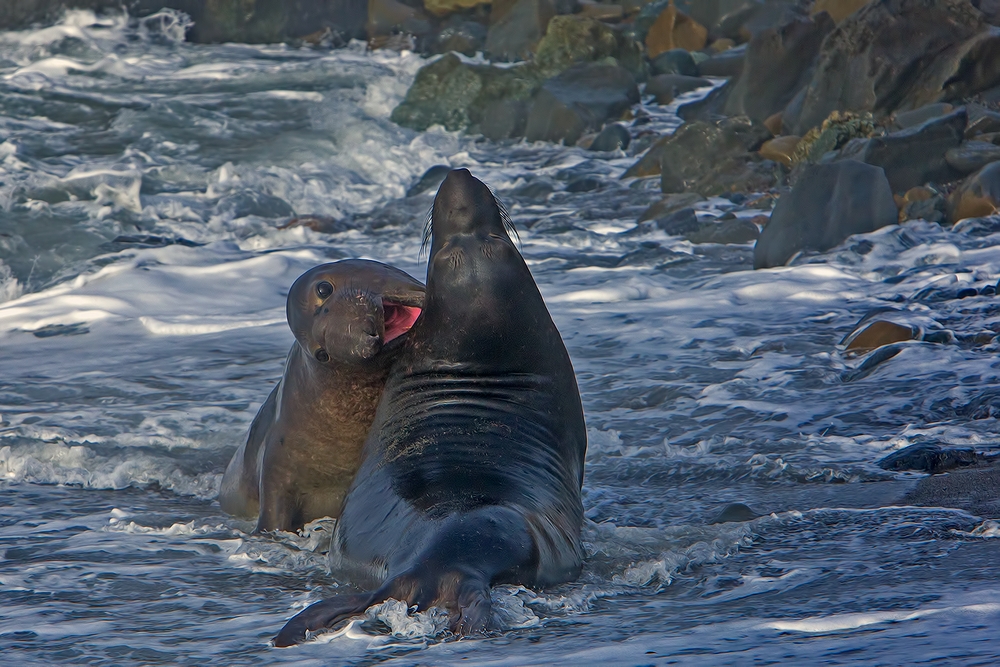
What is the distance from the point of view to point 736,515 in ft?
15.6

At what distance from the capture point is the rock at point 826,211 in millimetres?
10078

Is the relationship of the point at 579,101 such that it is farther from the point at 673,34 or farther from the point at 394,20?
the point at 394,20

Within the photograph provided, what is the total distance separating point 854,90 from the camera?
44.0 ft

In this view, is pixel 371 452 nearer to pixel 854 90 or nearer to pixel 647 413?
pixel 647 413

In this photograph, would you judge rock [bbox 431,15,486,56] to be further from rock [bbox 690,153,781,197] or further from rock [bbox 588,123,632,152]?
rock [bbox 690,153,781,197]

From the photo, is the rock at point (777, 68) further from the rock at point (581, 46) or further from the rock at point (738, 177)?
the rock at point (581, 46)

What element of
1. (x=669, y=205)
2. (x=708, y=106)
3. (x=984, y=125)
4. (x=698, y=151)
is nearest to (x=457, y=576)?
(x=669, y=205)

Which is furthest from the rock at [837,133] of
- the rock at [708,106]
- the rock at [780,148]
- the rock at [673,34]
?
the rock at [673,34]

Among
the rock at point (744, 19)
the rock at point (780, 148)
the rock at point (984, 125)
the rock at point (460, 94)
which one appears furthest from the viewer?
the rock at point (744, 19)

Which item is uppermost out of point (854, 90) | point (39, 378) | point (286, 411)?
point (854, 90)

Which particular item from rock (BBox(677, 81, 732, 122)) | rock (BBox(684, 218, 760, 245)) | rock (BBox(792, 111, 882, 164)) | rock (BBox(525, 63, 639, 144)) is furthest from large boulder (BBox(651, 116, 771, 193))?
rock (BBox(525, 63, 639, 144))

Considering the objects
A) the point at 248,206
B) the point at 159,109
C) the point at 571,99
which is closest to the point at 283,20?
the point at 159,109

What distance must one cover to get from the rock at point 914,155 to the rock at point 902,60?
1981 mm

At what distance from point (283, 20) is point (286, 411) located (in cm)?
2046
